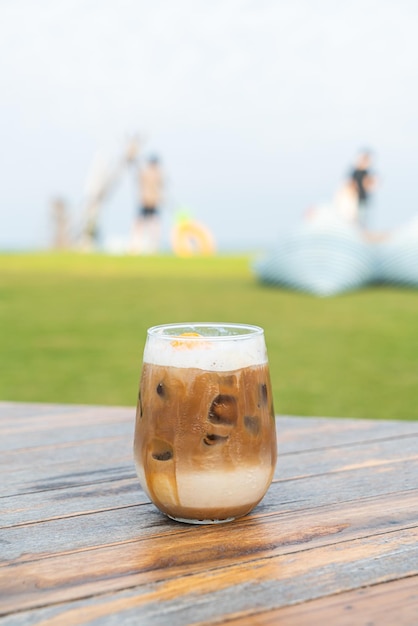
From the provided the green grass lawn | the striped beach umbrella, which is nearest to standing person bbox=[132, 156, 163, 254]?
the green grass lawn

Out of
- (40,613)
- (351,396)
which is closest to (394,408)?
(351,396)

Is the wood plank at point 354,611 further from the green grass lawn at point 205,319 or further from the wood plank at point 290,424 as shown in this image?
the green grass lawn at point 205,319

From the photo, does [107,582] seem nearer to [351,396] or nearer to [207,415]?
[207,415]

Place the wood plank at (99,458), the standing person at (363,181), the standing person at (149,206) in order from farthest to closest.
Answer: the standing person at (149,206) < the standing person at (363,181) < the wood plank at (99,458)

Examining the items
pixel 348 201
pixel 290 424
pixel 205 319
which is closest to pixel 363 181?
pixel 348 201

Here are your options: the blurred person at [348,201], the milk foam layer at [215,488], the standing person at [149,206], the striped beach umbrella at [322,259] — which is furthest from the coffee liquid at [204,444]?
the standing person at [149,206]
